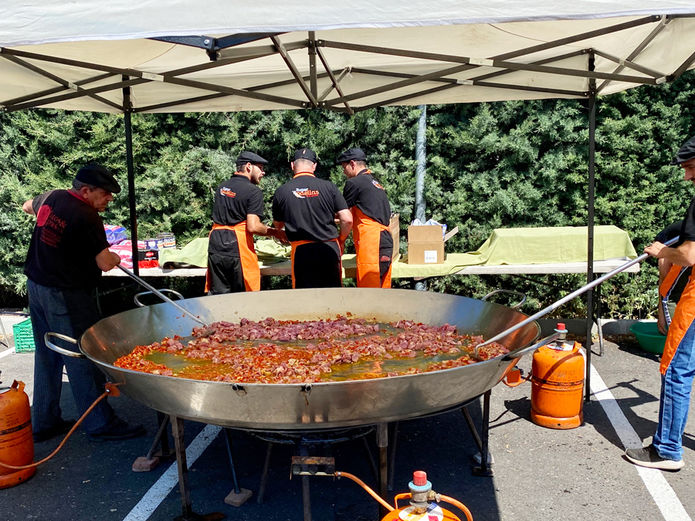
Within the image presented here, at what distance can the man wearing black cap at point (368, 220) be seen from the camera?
20.4ft

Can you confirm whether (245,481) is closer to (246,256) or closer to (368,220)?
(246,256)

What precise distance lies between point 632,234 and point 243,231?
463 centimetres

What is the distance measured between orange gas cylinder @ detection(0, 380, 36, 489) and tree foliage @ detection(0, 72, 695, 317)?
14.5ft

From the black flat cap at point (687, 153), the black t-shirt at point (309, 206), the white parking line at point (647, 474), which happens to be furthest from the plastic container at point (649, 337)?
the black t-shirt at point (309, 206)

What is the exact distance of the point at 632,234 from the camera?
285 inches

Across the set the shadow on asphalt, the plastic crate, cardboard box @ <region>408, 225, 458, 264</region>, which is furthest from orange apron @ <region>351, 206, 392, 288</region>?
the plastic crate

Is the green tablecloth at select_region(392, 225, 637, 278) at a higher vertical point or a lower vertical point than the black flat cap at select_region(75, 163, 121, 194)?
lower

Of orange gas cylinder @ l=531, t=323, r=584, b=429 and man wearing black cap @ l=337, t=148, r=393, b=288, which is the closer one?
orange gas cylinder @ l=531, t=323, r=584, b=429

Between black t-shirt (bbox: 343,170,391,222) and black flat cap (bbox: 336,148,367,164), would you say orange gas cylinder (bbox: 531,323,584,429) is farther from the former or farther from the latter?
black flat cap (bbox: 336,148,367,164)

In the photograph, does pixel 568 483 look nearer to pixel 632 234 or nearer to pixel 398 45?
pixel 398 45

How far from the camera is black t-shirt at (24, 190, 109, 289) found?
405cm

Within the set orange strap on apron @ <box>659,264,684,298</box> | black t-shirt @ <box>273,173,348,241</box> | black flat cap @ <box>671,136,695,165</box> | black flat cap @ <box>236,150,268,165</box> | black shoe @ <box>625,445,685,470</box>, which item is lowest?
black shoe @ <box>625,445,685,470</box>

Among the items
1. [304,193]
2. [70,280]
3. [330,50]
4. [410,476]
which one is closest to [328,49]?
[330,50]

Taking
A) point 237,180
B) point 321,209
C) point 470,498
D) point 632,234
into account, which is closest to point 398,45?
point 321,209
